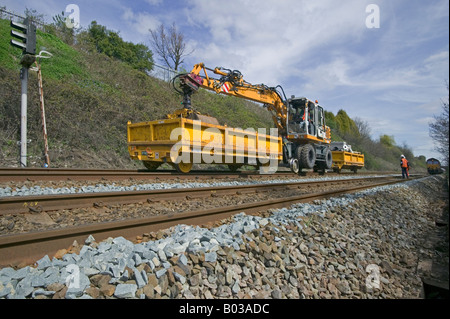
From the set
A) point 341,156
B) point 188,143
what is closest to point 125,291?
point 188,143

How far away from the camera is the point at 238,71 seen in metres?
9.73

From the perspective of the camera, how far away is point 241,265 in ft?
8.09

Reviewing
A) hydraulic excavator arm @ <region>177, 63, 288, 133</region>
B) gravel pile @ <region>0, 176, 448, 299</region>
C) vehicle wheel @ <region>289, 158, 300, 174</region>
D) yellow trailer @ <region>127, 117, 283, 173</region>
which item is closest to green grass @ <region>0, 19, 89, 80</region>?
yellow trailer @ <region>127, 117, 283, 173</region>

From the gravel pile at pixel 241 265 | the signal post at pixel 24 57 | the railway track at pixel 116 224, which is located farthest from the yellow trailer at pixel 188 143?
the gravel pile at pixel 241 265

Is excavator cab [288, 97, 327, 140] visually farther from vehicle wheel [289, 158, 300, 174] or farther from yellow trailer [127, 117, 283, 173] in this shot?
yellow trailer [127, 117, 283, 173]

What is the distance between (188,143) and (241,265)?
18.0 ft

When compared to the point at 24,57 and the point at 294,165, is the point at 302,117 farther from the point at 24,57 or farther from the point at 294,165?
the point at 24,57

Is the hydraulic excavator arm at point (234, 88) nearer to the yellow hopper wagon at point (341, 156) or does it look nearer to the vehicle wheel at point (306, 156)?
the vehicle wheel at point (306, 156)

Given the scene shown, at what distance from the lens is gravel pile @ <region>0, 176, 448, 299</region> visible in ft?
6.31

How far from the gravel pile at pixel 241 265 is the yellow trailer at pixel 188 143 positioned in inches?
170

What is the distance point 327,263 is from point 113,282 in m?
2.17

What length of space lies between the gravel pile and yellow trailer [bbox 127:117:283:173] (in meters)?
4.31
